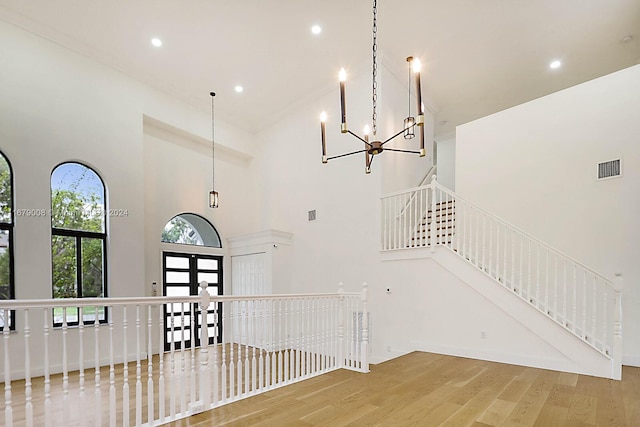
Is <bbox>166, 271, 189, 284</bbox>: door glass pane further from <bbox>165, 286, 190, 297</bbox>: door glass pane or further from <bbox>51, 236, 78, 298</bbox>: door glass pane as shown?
<bbox>51, 236, 78, 298</bbox>: door glass pane

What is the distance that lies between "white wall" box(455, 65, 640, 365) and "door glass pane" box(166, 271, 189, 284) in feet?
20.7

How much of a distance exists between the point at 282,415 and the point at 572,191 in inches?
211

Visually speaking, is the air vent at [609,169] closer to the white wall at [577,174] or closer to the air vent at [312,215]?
the white wall at [577,174]

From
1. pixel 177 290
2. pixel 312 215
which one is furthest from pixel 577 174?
pixel 177 290

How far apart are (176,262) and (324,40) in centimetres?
541

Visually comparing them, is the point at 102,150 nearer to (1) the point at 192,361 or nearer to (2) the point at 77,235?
(2) the point at 77,235

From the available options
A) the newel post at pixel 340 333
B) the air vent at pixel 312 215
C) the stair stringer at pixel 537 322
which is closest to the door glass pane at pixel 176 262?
the air vent at pixel 312 215

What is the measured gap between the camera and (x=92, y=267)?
5824 millimetres

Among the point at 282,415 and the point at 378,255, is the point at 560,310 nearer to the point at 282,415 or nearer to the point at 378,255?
the point at 378,255

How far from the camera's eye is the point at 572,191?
534 cm

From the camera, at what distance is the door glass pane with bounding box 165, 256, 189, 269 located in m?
7.24

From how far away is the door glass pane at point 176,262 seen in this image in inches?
285

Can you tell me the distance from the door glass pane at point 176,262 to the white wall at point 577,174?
6277mm

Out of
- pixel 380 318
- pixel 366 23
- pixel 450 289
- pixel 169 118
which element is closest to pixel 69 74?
pixel 169 118
